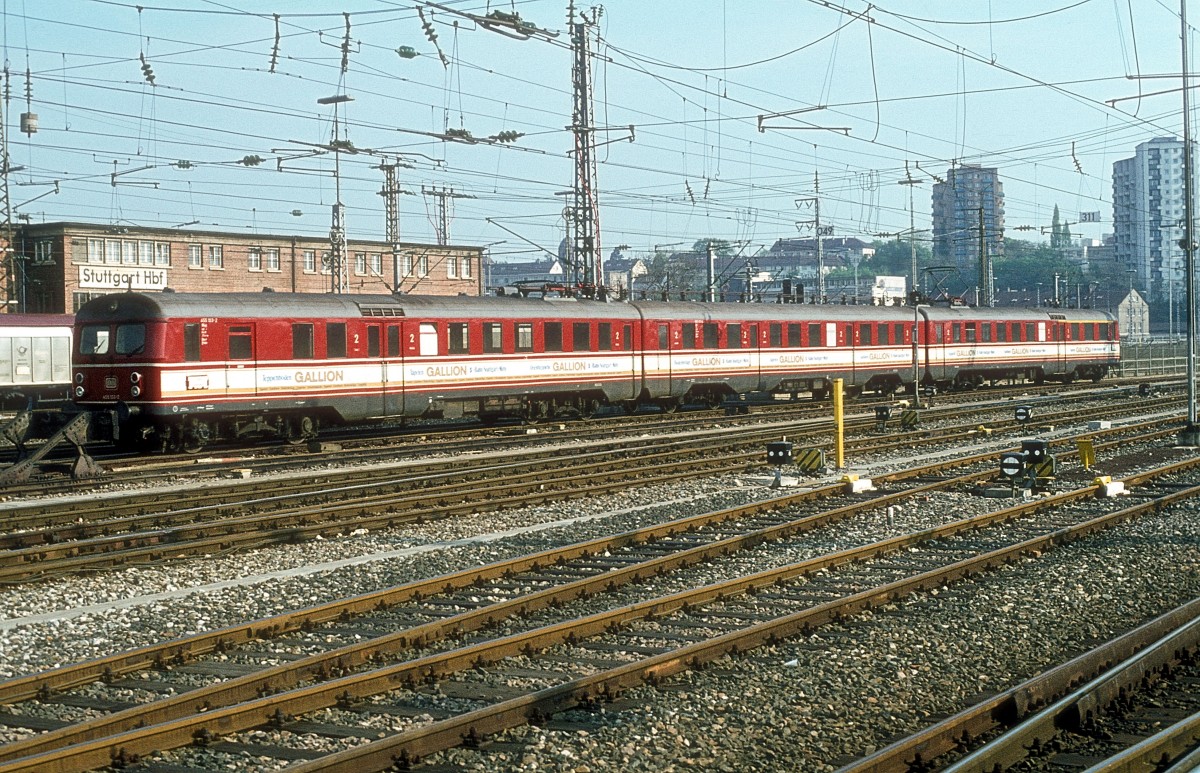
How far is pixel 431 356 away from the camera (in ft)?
98.9

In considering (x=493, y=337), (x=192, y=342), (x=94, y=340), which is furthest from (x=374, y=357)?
(x=94, y=340)

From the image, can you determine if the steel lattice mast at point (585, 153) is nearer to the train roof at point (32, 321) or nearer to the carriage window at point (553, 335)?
the carriage window at point (553, 335)

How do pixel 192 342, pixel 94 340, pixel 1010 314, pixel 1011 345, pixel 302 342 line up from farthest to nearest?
pixel 1011 345 < pixel 1010 314 < pixel 302 342 < pixel 94 340 < pixel 192 342

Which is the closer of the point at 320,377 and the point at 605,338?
the point at 320,377

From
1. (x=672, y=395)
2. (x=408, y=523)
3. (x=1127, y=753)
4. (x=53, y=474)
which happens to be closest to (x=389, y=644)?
(x=1127, y=753)

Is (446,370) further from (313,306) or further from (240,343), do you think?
(240,343)

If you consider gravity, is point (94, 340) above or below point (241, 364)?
above

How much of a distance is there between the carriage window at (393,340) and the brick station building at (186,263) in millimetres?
22142

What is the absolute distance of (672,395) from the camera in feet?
122

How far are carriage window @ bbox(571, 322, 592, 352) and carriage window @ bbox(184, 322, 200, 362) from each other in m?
10.9

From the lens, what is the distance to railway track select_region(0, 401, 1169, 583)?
1503 cm

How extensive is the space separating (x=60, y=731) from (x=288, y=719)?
54.2 inches

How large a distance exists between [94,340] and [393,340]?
6.27m

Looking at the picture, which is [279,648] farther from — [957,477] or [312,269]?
[312,269]
